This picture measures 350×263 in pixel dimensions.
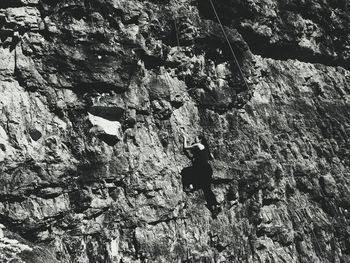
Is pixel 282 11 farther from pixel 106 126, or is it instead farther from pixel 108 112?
pixel 106 126

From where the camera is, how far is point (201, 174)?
38.8 feet

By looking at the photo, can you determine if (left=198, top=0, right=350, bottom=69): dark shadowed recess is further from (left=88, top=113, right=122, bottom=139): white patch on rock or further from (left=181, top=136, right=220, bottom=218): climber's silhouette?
(left=88, top=113, right=122, bottom=139): white patch on rock

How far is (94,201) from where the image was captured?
1016 cm

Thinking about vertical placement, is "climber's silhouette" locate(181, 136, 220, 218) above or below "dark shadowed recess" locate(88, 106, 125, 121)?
below

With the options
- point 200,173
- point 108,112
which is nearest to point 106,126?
point 108,112

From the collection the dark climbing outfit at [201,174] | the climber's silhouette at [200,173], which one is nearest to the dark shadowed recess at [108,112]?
the climber's silhouette at [200,173]

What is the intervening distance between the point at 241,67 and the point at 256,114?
5.11 ft

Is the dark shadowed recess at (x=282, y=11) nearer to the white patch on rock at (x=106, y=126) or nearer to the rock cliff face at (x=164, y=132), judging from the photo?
the rock cliff face at (x=164, y=132)

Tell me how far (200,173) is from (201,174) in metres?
0.04

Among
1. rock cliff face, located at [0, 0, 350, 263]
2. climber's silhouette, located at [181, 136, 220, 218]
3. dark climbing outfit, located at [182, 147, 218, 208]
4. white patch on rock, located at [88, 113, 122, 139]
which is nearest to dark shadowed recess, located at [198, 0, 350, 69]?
rock cliff face, located at [0, 0, 350, 263]

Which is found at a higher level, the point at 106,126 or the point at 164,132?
the point at 106,126

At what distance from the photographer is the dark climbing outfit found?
38.0ft

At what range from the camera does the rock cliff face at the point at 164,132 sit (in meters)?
9.70

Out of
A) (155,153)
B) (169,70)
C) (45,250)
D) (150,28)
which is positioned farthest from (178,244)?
(150,28)
